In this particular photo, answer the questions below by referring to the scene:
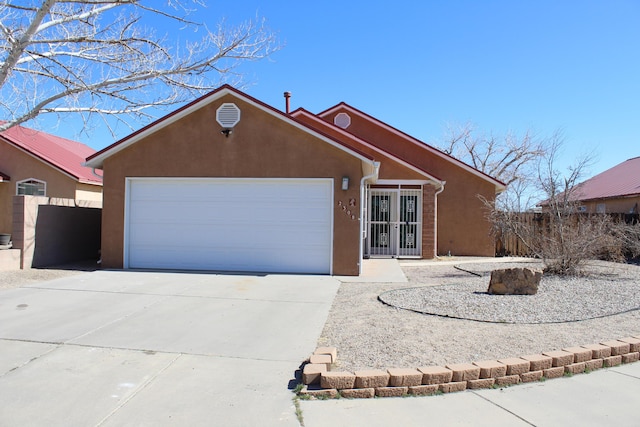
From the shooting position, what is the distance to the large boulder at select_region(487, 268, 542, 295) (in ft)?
28.3

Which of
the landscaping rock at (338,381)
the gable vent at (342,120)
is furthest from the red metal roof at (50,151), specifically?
the landscaping rock at (338,381)

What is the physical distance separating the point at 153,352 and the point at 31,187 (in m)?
16.1

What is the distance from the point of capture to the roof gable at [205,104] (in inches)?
450

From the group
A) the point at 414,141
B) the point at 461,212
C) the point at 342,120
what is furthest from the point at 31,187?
the point at 461,212

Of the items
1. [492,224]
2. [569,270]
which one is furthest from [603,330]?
[492,224]

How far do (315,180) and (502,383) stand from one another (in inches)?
304

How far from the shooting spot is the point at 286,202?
38.9 ft

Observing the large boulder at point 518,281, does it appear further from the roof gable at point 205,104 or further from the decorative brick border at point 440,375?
the roof gable at point 205,104

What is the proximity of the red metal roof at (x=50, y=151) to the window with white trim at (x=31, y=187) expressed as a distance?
3.40ft

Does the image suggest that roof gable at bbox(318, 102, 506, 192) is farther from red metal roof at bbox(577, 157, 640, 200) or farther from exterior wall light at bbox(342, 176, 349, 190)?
exterior wall light at bbox(342, 176, 349, 190)

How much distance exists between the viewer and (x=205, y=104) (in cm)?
1192

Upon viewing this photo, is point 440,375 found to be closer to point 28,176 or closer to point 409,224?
point 409,224

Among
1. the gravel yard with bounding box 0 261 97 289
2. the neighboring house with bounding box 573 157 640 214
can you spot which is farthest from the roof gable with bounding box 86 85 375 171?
the neighboring house with bounding box 573 157 640 214

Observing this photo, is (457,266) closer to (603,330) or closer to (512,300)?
(512,300)
